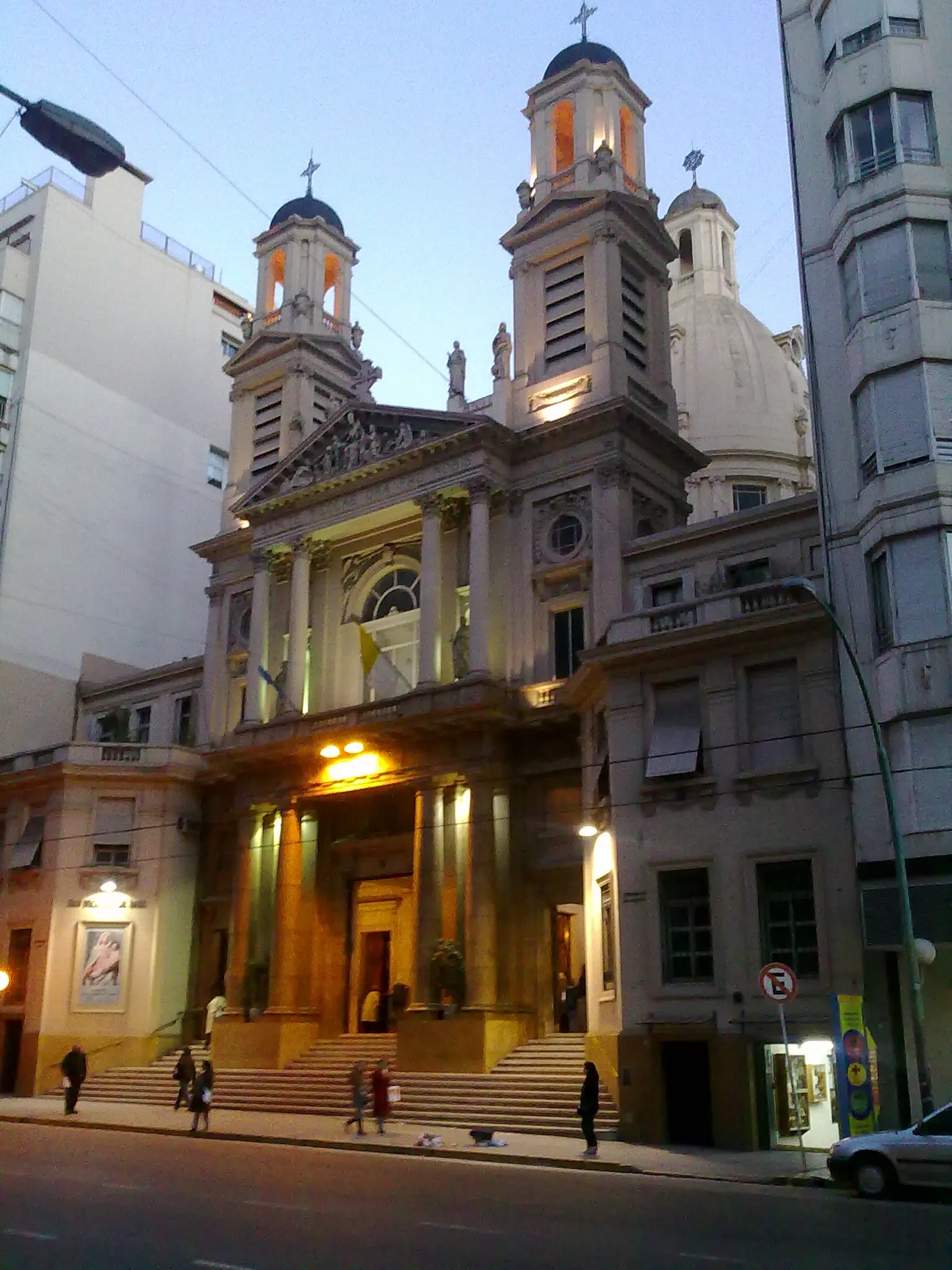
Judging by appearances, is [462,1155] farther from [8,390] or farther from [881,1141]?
[8,390]

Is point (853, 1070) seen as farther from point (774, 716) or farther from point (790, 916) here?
point (774, 716)

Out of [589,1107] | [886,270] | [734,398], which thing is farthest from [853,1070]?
[734,398]

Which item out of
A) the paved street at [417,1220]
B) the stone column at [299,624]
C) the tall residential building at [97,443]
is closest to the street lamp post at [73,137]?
the paved street at [417,1220]

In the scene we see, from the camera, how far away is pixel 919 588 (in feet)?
82.1

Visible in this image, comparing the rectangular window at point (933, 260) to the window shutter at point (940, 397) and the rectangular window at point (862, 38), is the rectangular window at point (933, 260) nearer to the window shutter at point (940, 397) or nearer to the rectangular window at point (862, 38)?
the window shutter at point (940, 397)

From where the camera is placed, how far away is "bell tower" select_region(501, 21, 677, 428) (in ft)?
127

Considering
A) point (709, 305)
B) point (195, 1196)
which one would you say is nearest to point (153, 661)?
point (709, 305)

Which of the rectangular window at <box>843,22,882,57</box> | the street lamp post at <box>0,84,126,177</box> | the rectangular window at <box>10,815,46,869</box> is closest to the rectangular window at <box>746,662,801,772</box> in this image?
the rectangular window at <box>843,22,882,57</box>

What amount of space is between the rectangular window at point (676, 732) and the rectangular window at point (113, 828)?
21.0 m

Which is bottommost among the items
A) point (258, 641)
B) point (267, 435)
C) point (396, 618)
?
point (258, 641)

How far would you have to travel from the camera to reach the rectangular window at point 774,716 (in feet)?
87.7

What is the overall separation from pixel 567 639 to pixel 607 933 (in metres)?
9.71

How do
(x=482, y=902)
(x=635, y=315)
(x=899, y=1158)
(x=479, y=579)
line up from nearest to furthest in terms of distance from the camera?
(x=899, y=1158) < (x=482, y=902) < (x=479, y=579) < (x=635, y=315)

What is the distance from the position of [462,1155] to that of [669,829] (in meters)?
8.19
